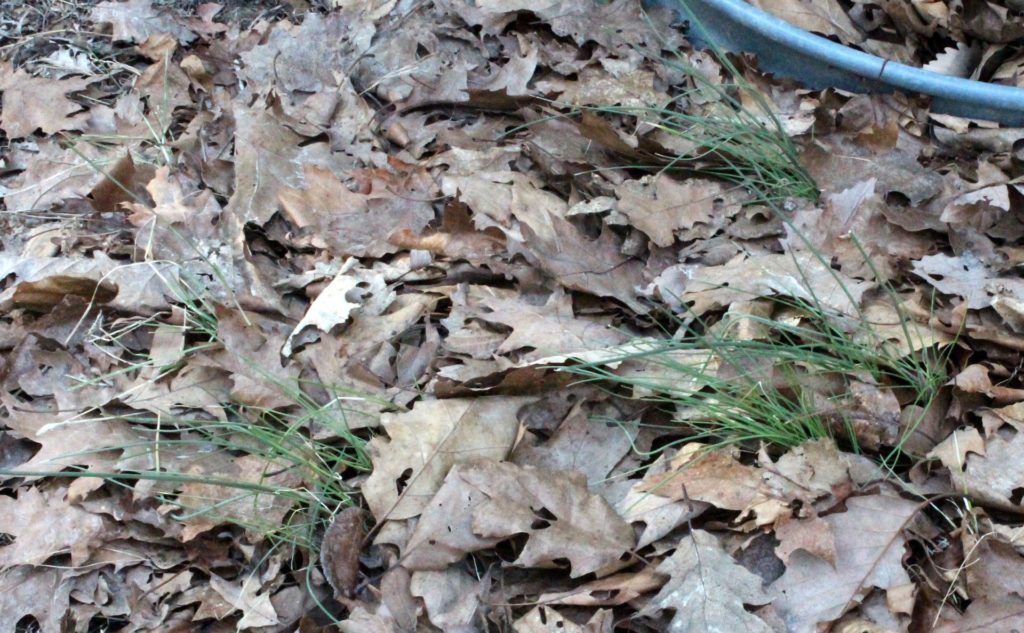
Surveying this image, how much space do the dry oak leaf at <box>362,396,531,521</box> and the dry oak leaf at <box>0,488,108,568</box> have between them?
0.65 meters

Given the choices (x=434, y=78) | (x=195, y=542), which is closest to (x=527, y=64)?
(x=434, y=78)

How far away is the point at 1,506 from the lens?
202 centimetres

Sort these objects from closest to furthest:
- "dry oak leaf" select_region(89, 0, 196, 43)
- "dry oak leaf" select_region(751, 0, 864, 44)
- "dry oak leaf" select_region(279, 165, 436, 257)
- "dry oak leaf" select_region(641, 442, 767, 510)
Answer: "dry oak leaf" select_region(641, 442, 767, 510) < "dry oak leaf" select_region(279, 165, 436, 257) < "dry oak leaf" select_region(751, 0, 864, 44) < "dry oak leaf" select_region(89, 0, 196, 43)

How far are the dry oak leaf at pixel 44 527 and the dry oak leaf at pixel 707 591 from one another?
4.01 feet

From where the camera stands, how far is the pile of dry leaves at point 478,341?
1755 millimetres

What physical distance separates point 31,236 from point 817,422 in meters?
2.21

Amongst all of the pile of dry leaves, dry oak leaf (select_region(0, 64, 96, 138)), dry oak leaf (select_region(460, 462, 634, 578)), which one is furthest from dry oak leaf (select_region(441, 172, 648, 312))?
dry oak leaf (select_region(0, 64, 96, 138))

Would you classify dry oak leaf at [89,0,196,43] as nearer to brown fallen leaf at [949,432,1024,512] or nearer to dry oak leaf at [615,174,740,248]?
dry oak leaf at [615,174,740,248]

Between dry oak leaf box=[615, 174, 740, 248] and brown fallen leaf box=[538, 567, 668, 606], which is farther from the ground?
dry oak leaf box=[615, 174, 740, 248]

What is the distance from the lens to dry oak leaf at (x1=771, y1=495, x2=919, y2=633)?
166 centimetres

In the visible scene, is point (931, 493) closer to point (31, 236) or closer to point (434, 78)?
point (434, 78)

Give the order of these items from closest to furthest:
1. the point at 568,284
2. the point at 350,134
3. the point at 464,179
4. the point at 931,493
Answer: the point at 931,493 → the point at 568,284 → the point at 464,179 → the point at 350,134

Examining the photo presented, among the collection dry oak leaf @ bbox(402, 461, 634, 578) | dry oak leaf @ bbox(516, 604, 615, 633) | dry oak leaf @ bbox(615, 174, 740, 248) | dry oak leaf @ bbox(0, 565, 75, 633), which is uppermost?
dry oak leaf @ bbox(615, 174, 740, 248)

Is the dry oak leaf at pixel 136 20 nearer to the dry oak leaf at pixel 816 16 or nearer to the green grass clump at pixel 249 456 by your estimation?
the green grass clump at pixel 249 456
